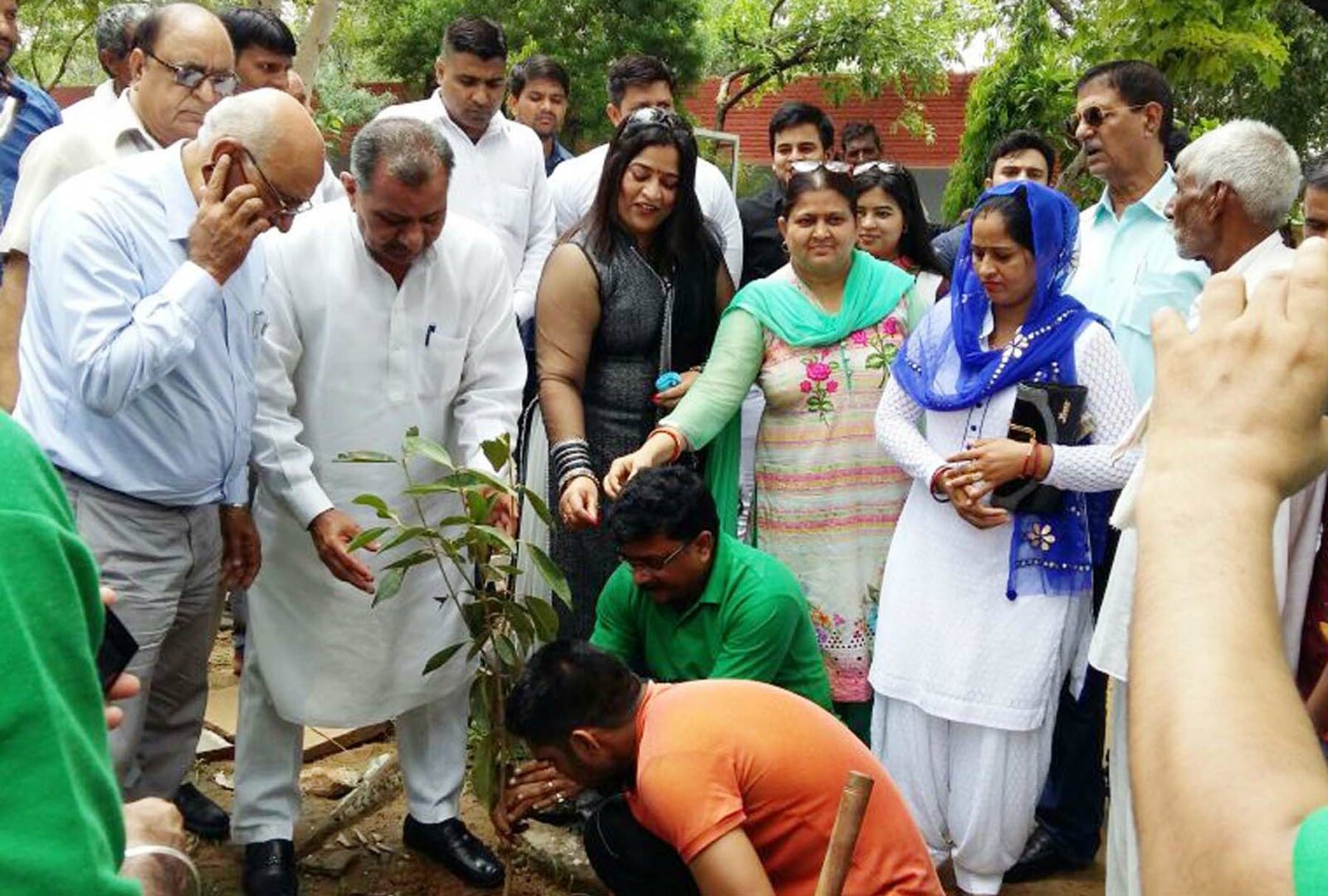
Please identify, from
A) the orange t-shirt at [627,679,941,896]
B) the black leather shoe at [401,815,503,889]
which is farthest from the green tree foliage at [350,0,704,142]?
the orange t-shirt at [627,679,941,896]

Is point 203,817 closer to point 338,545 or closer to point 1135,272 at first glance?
point 338,545

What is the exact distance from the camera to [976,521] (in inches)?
139

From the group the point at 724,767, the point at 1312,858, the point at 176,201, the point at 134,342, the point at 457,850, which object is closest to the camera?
the point at 1312,858

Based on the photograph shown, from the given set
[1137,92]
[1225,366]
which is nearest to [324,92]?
[1137,92]

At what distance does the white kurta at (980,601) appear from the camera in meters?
3.54

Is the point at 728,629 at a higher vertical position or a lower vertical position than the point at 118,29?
lower

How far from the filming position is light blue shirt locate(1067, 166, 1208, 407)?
3.90 m

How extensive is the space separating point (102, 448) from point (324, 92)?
17560 mm

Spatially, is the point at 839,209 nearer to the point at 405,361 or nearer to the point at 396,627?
the point at 405,361

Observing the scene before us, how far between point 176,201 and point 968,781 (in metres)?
2.43

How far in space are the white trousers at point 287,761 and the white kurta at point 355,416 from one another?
0.09 metres

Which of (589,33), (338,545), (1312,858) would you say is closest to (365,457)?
(338,545)

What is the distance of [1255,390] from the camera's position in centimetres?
92

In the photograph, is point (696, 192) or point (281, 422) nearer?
point (281, 422)
